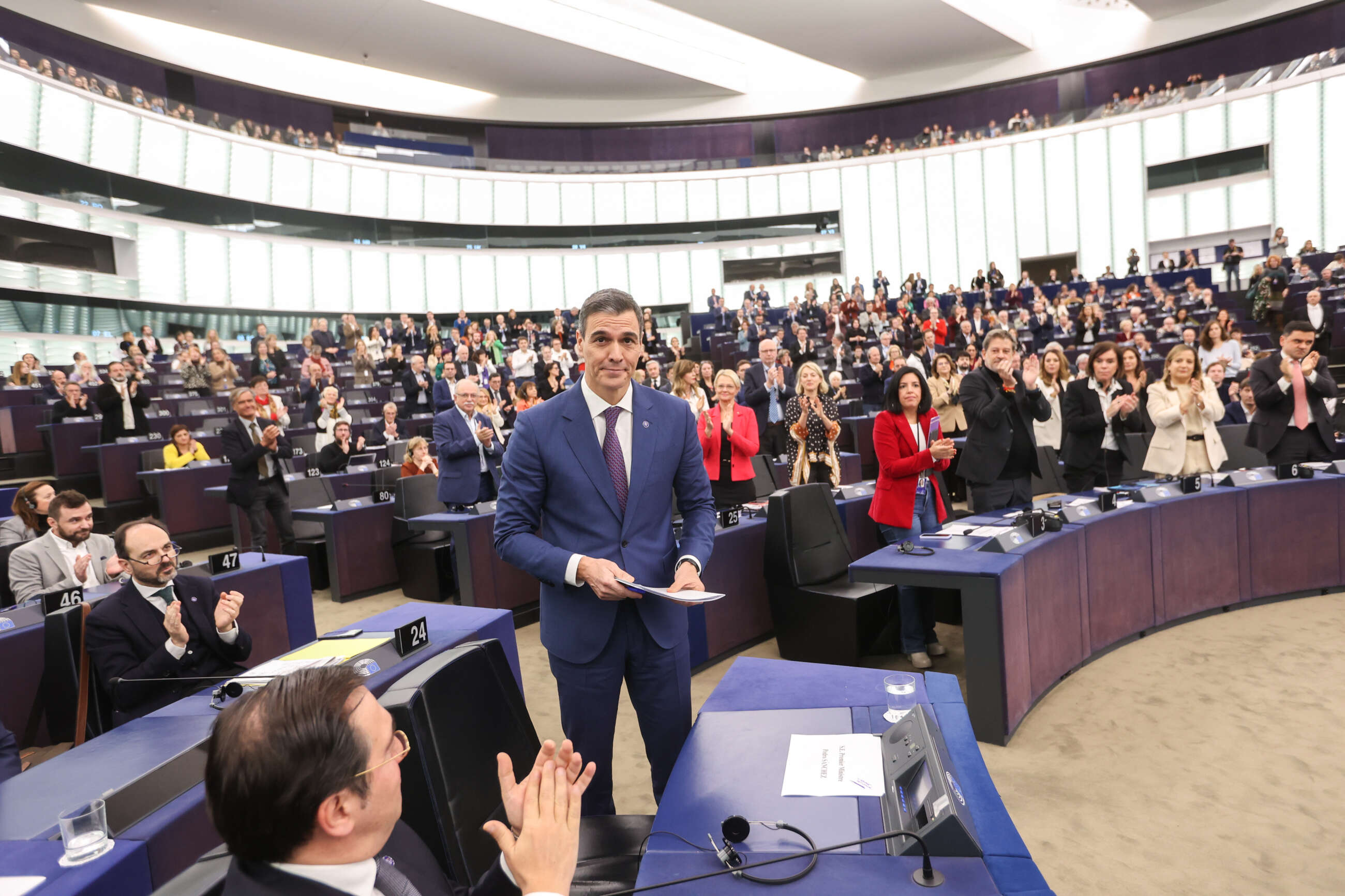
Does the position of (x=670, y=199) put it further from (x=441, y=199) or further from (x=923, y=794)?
(x=923, y=794)

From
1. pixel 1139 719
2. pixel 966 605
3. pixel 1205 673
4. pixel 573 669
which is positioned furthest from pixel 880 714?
pixel 1205 673

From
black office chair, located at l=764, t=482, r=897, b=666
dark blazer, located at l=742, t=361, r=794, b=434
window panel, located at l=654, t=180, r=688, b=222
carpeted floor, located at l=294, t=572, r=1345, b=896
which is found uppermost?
window panel, located at l=654, t=180, r=688, b=222

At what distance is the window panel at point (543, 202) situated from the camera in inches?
869

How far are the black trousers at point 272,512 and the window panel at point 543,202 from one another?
57.5 ft

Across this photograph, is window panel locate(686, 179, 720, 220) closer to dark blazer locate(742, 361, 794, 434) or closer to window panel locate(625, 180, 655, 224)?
window panel locate(625, 180, 655, 224)

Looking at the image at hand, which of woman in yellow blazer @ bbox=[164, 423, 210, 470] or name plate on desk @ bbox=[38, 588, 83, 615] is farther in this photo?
woman in yellow blazer @ bbox=[164, 423, 210, 470]

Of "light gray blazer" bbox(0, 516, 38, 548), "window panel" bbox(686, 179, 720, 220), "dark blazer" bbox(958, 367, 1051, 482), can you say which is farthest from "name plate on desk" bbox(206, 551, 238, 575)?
"window panel" bbox(686, 179, 720, 220)

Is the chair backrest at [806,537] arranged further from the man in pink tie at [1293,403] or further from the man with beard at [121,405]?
the man with beard at [121,405]

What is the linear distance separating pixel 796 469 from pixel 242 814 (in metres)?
4.31

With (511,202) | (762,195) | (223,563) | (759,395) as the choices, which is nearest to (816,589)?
(223,563)

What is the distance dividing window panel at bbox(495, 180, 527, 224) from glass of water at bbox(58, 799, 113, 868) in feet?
71.2

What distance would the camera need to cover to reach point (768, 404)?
7.53m

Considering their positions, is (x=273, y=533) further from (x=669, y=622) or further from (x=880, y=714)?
(x=880, y=714)

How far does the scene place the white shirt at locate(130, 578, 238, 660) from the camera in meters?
2.44
